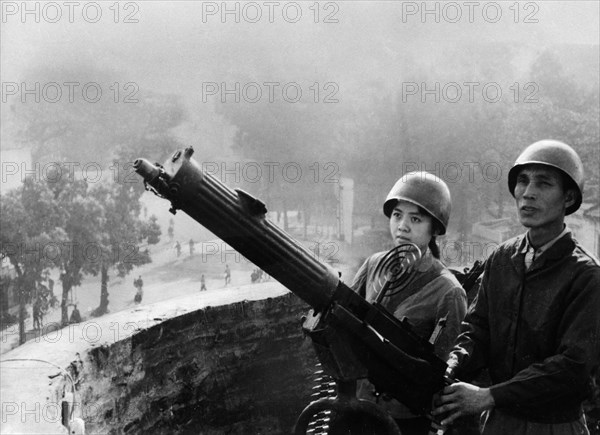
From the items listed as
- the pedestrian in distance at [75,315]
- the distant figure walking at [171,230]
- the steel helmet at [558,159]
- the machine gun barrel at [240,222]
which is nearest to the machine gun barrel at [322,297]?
the machine gun barrel at [240,222]

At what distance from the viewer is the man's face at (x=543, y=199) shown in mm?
2766

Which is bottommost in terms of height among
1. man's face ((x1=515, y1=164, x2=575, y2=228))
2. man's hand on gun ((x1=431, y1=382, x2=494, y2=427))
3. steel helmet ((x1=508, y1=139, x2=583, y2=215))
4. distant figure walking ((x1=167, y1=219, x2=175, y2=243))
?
distant figure walking ((x1=167, y1=219, x2=175, y2=243))

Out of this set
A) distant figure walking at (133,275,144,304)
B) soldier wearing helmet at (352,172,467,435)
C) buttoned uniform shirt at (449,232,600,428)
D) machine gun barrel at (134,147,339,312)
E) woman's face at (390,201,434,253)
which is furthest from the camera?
distant figure walking at (133,275,144,304)

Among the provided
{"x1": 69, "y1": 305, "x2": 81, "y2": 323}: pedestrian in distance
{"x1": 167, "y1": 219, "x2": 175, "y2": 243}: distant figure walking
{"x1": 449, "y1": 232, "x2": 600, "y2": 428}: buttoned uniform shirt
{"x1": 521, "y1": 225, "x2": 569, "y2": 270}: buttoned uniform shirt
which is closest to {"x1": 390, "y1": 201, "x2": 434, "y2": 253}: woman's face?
{"x1": 449, "y1": 232, "x2": 600, "y2": 428}: buttoned uniform shirt

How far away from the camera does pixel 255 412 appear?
5750 mm

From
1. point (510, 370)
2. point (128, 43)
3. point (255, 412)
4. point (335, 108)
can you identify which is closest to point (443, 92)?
point (335, 108)

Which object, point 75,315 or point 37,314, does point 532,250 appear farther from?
point 75,315

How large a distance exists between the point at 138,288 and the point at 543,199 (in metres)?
12.6

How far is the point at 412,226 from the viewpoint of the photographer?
373 cm

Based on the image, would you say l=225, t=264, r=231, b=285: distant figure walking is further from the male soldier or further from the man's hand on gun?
the man's hand on gun

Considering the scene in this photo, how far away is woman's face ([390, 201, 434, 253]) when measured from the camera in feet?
12.2

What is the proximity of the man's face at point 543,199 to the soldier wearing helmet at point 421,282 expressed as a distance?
0.81m

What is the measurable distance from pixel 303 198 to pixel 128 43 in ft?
17.4

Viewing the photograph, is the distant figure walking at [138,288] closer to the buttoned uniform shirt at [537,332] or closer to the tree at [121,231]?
the tree at [121,231]
